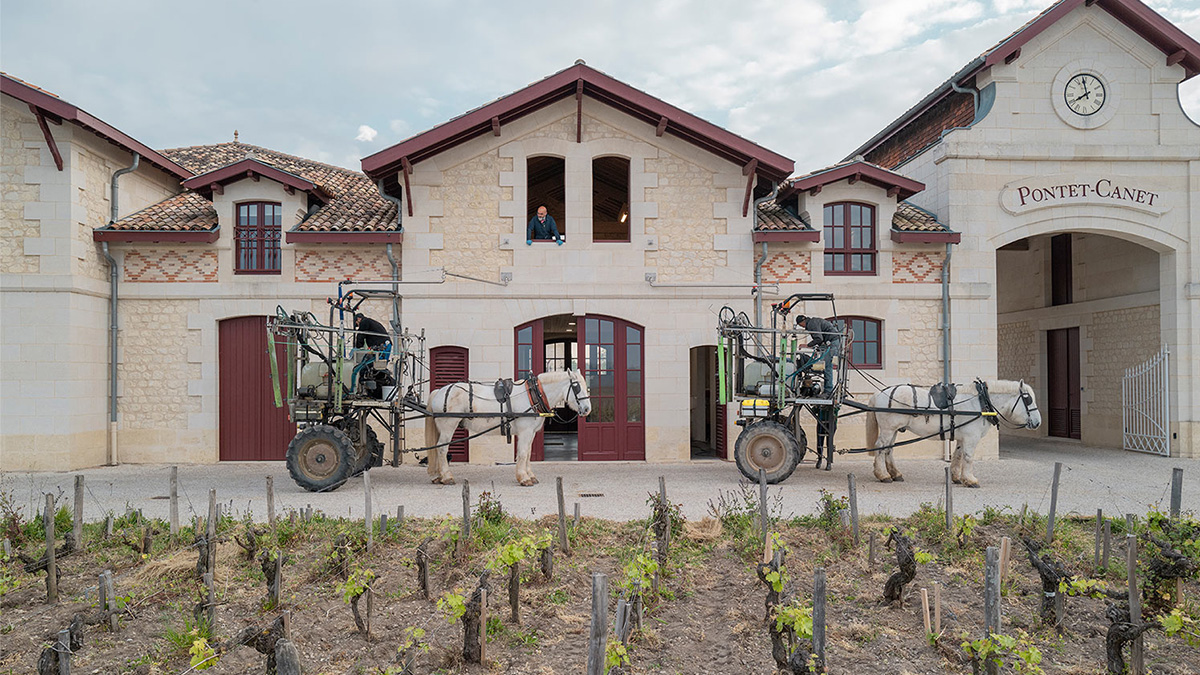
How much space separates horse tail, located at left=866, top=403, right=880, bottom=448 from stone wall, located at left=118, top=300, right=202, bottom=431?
11275 mm

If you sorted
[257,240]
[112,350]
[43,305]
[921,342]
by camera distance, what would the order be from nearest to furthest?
[43,305] < [112,350] < [257,240] < [921,342]

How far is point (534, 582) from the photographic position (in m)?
6.45

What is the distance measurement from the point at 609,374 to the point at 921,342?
5.76m

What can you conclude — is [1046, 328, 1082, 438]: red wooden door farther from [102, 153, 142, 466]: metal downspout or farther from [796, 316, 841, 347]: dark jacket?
[102, 153, 142, 466]: metal downspout

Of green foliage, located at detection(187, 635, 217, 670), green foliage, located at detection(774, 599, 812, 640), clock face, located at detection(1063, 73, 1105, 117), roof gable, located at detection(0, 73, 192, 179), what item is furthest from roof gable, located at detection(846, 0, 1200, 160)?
roof gable, located at detection(0, 73, 192, 179)

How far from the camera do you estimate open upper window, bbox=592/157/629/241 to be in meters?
15.8

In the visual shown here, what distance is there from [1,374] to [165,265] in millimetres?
2992

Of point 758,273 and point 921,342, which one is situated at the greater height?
point 758,273

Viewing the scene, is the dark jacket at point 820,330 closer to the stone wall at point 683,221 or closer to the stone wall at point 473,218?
the stone wall at point 683,221

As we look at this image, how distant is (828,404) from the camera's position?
11172 millimetres

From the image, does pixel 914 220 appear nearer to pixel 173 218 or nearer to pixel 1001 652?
pixel 1001 652

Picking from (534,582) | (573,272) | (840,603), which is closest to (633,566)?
(534,582)

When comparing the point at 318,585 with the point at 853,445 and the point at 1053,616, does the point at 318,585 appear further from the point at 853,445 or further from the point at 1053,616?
the point at 853,445

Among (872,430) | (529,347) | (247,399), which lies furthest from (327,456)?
(872,430)
